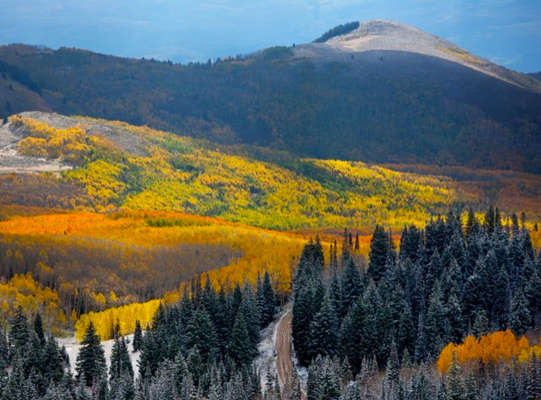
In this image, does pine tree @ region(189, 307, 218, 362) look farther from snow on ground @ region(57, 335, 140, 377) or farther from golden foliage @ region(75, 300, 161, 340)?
golden foliage @ region(75, 300, 161, 340)

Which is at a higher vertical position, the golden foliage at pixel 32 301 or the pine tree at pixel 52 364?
the golden foliage at pixel 32 301

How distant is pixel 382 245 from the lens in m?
146

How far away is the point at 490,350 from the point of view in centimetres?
10238

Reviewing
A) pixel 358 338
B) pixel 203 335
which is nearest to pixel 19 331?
pixel 203 335

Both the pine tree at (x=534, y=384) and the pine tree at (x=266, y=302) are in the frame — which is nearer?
the pine tree at (x=534, y=384)

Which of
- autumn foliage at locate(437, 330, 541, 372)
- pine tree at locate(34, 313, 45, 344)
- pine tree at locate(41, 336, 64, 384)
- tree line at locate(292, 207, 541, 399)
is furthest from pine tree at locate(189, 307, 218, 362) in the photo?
autumn foliage at locate(437, 330, 541, 372)

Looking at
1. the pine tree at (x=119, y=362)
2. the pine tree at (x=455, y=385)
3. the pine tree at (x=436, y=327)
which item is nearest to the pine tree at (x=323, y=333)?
the pine tree at (x=436, y=327)

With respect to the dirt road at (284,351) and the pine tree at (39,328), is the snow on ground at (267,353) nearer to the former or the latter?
the dirt road at (284,351)

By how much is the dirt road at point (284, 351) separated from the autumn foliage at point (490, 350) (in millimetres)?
27272

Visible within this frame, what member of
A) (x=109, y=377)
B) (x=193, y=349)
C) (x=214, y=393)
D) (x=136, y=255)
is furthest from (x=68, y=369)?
(x=136, y=255)

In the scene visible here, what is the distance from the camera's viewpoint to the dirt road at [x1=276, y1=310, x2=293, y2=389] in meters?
127

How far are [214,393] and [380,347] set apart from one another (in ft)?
86.9

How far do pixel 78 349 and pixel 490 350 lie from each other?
78990 millimetres

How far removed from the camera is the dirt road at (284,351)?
127 metres
